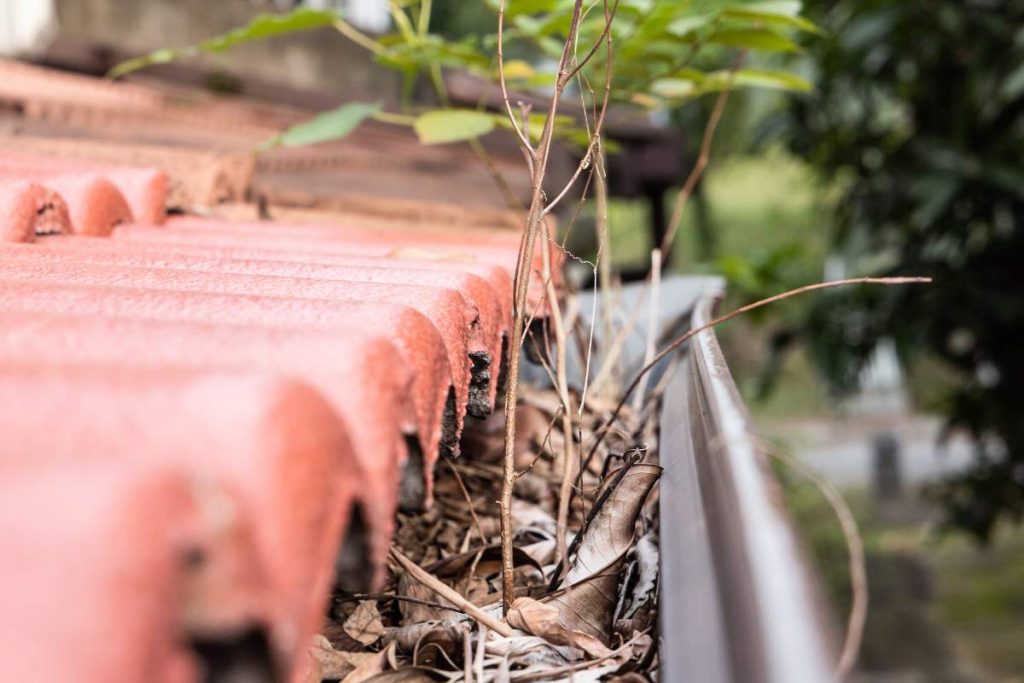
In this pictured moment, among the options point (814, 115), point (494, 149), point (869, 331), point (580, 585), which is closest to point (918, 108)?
point (814, 115)

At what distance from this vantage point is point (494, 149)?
4.18 meters

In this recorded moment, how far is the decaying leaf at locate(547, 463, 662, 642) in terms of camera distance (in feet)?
2.95

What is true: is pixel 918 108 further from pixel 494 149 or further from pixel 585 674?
pixel 585 674

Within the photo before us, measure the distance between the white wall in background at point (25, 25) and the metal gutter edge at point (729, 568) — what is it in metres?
3.75

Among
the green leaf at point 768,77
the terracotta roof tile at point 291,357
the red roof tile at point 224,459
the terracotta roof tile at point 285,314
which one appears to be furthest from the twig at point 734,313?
the green leaf at point 768,77

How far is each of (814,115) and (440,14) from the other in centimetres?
465

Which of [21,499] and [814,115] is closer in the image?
[21,499]

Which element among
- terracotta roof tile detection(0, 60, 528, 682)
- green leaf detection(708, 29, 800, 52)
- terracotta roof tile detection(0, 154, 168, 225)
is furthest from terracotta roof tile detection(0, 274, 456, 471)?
green leaf detection(708, 29, 800, 52)

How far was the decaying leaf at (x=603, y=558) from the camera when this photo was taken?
898 mm

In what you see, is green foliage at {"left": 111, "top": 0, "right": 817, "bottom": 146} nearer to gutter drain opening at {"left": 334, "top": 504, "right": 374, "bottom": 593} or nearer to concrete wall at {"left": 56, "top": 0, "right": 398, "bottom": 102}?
gutter drain opening at {"left": 334, "top": 504, "right": 374, "bottom": 593}

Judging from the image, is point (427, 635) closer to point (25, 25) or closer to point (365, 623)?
point (365, 623)

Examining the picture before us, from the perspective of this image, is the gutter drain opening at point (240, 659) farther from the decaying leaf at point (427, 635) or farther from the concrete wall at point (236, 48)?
the concrete wall at point (236, 48)

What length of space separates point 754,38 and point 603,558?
121cm

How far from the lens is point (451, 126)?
1654 millimetres
